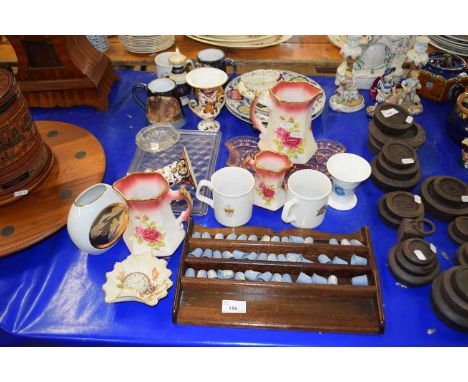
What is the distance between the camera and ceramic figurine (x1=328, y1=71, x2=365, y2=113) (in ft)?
5.00

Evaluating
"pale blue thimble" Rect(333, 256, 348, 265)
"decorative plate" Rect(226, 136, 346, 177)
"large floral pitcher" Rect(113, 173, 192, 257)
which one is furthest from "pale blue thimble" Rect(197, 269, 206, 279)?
"decorative plate" Rect(226, 136, 346, 177)

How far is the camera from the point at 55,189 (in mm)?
1189

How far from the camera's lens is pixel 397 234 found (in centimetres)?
108

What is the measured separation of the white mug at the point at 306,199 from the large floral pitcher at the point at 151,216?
0.28m

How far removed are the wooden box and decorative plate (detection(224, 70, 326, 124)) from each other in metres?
0.57

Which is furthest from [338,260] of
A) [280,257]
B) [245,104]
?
[245,104]

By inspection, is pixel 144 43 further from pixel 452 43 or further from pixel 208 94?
pixel 452 43

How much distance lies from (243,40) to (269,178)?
1051mm

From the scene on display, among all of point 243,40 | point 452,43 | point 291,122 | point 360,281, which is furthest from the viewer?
point 243,40

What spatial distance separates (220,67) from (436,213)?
0.94 metres

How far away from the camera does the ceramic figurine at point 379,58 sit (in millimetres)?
1500

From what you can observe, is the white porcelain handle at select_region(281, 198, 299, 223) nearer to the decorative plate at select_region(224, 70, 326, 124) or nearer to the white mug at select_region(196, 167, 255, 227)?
the white mug at select_region(196, 167, 255, 227)

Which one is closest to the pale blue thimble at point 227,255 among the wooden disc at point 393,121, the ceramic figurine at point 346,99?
the wooden disc at point 393,121

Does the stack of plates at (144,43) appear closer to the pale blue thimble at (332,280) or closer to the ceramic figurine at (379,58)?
the ceramic figurine at (379,58)
